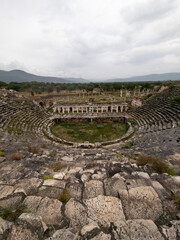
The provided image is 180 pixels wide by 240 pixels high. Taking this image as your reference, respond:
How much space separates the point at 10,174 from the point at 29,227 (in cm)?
300

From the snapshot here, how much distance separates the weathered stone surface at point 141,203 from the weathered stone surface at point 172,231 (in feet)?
0.96

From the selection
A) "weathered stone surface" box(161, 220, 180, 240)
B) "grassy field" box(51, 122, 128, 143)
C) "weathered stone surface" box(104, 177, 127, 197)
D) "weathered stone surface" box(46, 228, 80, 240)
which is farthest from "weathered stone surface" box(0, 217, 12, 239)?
"grassy field" box(51, 122, 128, 143)

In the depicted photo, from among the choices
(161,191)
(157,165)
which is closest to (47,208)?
(161,191)


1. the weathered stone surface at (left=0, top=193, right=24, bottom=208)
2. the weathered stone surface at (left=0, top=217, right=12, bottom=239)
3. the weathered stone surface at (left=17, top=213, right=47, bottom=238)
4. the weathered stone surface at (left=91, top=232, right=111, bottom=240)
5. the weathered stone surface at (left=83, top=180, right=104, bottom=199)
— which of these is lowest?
the weathered stone surface at (left=83, top=180, right=104, bottom=199)

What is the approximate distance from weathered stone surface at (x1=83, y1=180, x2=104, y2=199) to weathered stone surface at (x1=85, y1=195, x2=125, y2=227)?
9.3 inches

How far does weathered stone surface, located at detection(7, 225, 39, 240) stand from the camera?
1.92 metres

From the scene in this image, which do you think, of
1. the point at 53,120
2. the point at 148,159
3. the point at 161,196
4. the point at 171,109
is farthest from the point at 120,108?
the point at 161,196

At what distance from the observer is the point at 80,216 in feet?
8.04

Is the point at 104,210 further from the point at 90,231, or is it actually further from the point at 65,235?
the point at 65,235

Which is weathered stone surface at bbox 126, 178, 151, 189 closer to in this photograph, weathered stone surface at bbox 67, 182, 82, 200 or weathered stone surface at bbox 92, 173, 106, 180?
weathered stone surface at bbox 92, 173, 106, 180

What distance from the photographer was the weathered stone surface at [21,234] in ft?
6.30

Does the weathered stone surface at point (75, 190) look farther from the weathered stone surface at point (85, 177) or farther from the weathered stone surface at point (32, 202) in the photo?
the weathered stone surface at point (32, 202)

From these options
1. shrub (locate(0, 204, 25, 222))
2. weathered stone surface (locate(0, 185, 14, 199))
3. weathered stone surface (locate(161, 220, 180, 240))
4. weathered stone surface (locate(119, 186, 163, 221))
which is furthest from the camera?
weathered stone surface (locate(0, 185, 14, 199))

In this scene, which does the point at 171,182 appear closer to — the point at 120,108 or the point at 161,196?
the point at 161,196
